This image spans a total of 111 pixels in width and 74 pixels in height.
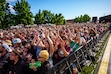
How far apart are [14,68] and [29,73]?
0.46m

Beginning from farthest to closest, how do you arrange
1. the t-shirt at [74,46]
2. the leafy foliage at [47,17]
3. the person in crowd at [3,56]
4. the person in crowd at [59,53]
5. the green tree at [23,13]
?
the leafy foliage at [47,17] → the green tree at [23,13] → the t-shirt at [74,46] → the person in crowd at [59,53] → the person in crowd at [3,56]

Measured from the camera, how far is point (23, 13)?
71.1 meters

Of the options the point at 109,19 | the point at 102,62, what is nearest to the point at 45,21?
the point at 109,19

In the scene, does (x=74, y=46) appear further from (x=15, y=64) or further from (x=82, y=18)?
(x=82, y=18)

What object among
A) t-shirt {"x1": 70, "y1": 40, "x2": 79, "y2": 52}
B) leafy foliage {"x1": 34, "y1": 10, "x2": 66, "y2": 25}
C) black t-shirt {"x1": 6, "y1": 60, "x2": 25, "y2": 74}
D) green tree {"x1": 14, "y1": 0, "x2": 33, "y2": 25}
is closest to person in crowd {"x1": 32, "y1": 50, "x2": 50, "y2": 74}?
black t-shirt {"x1": 6, "y1": 60, "x2": 25, "y2": 74}

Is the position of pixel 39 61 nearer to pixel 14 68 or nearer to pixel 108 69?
pixel 14 68

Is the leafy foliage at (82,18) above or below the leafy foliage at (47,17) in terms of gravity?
below

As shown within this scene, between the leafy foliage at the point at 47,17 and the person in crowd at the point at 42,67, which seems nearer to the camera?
the person in crowd at the point at 42,67

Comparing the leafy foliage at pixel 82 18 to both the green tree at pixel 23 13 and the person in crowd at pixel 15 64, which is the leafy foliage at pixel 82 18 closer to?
the green tree at pixel 23 13

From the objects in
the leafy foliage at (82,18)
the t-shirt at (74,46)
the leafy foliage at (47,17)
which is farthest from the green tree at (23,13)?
the leafy foliage at (82,18)

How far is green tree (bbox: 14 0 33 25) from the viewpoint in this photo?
69.7 meters

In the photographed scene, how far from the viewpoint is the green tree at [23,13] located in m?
69.7

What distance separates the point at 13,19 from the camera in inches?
2719

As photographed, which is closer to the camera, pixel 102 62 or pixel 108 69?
pixel 108 69
